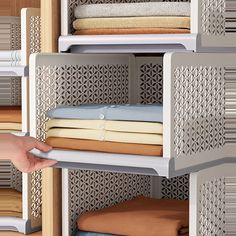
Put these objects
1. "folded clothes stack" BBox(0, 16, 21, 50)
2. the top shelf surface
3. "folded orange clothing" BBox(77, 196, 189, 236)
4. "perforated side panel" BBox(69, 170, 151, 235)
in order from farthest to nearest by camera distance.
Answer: "folded clothes stack" BBox(0, 16, 21, 50), "perforated side panel" BBox(69, 170, 151, 235), "folded orange clothing" BBox(77, 196, 189, 236), the top shelf surface

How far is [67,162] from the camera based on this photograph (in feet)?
7.45

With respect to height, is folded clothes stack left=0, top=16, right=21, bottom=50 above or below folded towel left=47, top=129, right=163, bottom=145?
above

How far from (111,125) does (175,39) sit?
0.98 ft

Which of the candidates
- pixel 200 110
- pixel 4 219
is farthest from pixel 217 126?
pixel 4 219

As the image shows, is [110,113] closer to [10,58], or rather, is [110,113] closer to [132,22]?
[132,22]

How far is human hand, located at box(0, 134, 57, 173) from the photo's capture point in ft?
7.27

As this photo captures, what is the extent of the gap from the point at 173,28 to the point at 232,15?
414 mm

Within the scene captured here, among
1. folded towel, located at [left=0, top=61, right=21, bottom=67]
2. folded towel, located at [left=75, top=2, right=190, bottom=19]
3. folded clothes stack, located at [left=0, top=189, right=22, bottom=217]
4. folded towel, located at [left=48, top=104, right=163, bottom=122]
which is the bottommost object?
folded clothes stack, located at [left=0, top=189, right=22, bottom=217]

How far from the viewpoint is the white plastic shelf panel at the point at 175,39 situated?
2205 mm

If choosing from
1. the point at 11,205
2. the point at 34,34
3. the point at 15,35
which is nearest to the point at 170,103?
the point at 34,34

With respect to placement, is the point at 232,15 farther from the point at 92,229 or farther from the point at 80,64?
the point at 92,229

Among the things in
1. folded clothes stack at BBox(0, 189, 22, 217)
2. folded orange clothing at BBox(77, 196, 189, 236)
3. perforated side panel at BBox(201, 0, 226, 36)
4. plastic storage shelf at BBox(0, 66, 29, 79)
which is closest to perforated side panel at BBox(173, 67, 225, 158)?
perforated side panel at BBox(201, 0, 226, 36)

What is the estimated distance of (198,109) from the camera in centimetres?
226

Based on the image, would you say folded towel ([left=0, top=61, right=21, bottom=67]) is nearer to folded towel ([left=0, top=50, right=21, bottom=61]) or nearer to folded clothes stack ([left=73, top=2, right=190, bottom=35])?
folded towel ([left=0, top=50, right=21, bottom=61])
